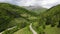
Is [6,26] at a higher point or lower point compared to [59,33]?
lower

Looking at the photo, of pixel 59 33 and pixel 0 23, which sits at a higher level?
pixel 59 33

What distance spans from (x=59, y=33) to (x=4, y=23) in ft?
227

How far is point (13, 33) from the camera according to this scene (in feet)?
261

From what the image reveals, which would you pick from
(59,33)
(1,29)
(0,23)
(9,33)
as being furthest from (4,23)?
(59,33)

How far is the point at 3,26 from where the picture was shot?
105125mm

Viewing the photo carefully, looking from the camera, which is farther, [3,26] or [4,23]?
[4,23]

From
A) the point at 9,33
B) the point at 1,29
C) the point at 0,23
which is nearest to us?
the point at 9,33

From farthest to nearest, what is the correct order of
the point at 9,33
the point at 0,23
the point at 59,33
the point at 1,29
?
1. the point at 0,23
2. the point at 1,29
3. the point at 9,33
4. the point at 59,33

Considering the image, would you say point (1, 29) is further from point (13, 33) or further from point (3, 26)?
point (13, 33)

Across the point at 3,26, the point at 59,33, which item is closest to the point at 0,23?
the point at 3,26

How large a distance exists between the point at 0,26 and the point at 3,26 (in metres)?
1.92

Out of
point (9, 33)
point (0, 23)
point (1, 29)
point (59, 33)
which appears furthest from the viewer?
point (0, 23)

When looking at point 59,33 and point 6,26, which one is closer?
point 59,33

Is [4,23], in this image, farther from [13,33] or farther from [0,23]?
[13,33]
